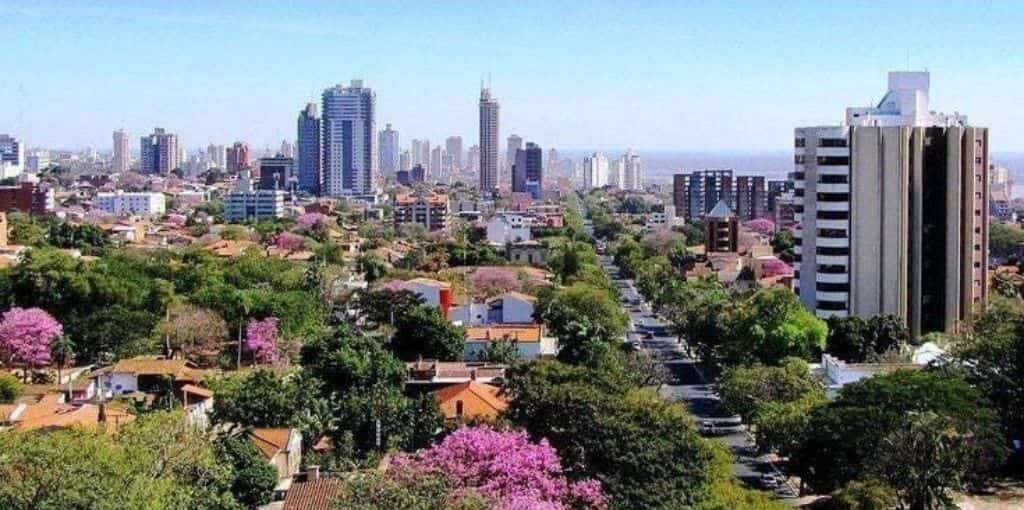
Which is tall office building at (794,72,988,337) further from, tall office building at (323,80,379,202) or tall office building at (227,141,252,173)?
tall office building at (227,141,252,173)

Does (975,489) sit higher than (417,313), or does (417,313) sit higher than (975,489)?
(417,313)

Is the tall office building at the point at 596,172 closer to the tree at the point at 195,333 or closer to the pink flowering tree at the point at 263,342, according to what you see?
the tree at the point at 195,333

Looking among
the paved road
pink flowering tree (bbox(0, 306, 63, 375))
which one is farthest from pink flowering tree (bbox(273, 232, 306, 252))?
pink flowering tree (bbox(0, 306, 63, 375))

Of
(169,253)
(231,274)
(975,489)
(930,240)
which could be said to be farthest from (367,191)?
(975,489)

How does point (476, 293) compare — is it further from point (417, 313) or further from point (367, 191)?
point (367, 191)

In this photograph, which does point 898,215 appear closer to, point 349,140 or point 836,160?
point 836,160
